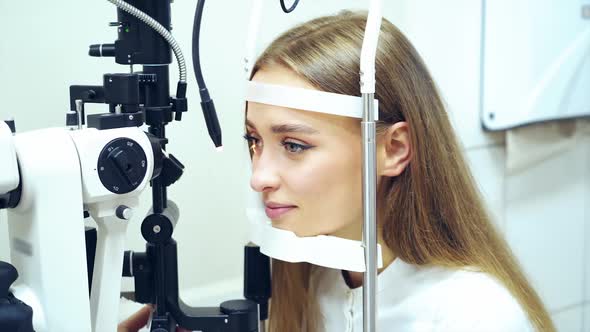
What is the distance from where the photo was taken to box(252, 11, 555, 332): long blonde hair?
1.16m

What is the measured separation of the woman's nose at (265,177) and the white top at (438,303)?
0.28 metres

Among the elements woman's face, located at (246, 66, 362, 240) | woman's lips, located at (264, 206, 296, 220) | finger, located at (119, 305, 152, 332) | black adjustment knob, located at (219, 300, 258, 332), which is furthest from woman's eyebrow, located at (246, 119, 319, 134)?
finger, located at (119, 305, 152, 332)

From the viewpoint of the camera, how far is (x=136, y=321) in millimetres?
1247

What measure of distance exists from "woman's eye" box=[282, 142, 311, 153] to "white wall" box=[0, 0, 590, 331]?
43cm

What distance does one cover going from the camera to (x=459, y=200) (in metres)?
1.24

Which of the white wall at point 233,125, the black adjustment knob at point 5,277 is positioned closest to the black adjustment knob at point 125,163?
the black adjustment knob at point 5,277

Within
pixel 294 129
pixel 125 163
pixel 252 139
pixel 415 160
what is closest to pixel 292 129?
pixel 294 129

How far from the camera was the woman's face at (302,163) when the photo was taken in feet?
3.66

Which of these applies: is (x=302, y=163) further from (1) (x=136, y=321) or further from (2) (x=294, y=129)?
(1) (x=136, y=321)

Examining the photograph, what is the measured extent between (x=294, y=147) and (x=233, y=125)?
1.60 ft

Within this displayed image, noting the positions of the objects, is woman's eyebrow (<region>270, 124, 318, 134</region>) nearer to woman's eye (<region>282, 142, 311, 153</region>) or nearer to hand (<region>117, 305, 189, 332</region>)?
woman's eye (<region>282, 142, 311, 153</region>)

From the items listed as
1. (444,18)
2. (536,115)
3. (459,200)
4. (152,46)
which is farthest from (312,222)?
(536,115)

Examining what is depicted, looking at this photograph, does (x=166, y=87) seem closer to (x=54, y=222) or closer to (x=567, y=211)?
(x=54, y=222)

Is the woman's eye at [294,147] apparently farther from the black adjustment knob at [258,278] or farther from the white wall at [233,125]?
the white wall at [233,125]
